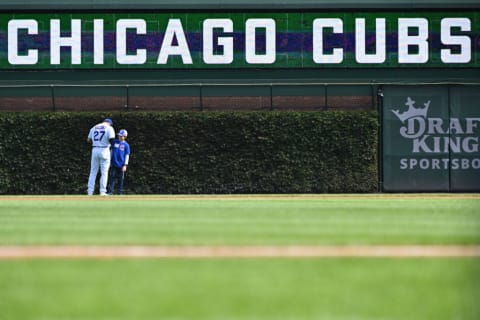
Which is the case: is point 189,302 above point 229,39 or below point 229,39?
below

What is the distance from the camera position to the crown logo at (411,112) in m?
26.1

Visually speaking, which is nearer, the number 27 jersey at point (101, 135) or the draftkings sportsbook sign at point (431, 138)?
the number 27 jersey at point (101, 135)

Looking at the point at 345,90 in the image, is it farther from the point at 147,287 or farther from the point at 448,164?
the point at 147,287

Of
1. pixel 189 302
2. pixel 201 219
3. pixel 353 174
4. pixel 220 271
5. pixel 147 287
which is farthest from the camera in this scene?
pixel 353 174

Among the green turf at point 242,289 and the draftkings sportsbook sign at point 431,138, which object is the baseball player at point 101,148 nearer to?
the draftkings sportsbook sign at point 431,138

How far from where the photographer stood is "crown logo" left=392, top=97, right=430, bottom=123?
26.1 metres

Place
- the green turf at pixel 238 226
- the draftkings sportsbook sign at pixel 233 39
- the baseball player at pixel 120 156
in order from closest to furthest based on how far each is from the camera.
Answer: the green turf at pixel 238 226 → the baseball player at pixel 120 156 → the draftkings sportsbook sign at pixel 233 39

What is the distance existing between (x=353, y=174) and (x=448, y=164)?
8.44 feet

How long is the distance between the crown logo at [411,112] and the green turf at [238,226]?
432 inches

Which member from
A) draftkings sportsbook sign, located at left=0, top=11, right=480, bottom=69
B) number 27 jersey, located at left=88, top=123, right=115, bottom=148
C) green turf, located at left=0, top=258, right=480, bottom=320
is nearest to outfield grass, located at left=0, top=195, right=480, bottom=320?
green turf, located at left=0, top=258, right=480, bottom=320

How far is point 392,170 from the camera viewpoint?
26.3m

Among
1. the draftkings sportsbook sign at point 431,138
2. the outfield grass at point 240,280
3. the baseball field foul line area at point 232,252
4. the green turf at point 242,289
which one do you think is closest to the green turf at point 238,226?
the outfield grass at point 240,280

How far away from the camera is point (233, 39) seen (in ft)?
88.9

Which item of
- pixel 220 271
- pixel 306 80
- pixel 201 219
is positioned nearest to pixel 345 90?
pixel 306 80
